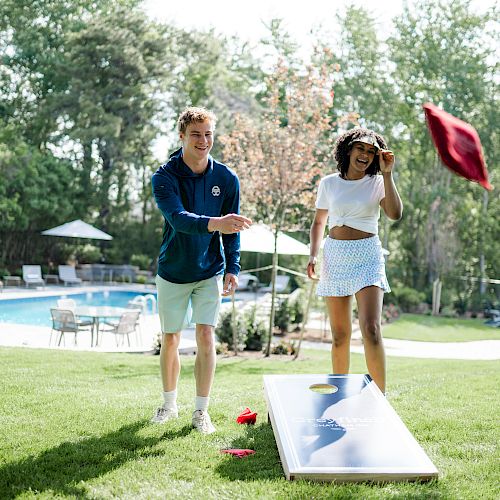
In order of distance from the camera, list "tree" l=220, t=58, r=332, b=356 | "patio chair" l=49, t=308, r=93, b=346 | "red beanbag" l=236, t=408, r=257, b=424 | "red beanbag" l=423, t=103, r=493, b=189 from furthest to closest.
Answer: "patio chair" l=49, t=308, r=93, b=346, "tree" l=220, t=58, r=332, b=356, "red beanbag" l=236, t=408, r=257, b=424, "red beanbag" l=423, t=103, r=493, b=189

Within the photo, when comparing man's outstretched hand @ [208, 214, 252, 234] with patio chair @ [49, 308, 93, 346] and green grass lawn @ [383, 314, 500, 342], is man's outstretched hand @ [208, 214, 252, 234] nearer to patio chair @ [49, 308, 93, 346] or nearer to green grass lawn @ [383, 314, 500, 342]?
patio chair @ [49, 308, 93, 346]

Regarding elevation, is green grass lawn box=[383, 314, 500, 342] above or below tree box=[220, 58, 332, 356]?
below

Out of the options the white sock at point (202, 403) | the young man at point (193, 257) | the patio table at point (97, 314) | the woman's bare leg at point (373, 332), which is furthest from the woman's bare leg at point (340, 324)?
the patio table at point (97, 314)

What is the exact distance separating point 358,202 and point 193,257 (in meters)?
0.98

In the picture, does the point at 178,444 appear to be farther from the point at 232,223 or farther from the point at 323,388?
the point at 232,223

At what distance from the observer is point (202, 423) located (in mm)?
3242

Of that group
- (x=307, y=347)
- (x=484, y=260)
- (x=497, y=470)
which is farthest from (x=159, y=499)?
(x=484, y=260)

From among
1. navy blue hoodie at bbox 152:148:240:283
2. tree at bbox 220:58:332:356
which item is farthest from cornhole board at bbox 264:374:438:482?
tree at bbox 220:58:332:356

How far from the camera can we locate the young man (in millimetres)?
3363

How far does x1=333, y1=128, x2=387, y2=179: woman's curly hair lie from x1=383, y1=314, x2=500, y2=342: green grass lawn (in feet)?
33.5

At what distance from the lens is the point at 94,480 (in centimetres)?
250

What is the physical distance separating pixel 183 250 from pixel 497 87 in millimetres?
22234

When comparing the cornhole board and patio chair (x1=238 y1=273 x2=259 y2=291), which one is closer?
the cornhole board

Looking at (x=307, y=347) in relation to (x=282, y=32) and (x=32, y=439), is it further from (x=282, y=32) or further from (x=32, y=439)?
(x=282, y=32)
